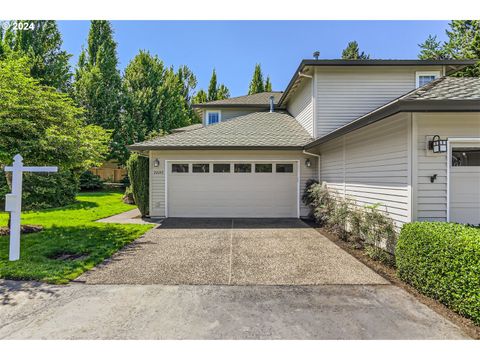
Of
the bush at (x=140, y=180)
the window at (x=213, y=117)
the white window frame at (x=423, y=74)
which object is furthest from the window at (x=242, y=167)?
the white window frame at (x=423, y=74)

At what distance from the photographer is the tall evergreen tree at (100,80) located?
66.4 ft

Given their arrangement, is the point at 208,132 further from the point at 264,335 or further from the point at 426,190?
the point at 264,335

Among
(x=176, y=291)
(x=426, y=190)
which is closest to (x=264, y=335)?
(x=176, y=291)

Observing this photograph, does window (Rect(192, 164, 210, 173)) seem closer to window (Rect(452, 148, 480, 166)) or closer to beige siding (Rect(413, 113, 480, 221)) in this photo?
beige siding (Rect(413, 113, 480, 221))

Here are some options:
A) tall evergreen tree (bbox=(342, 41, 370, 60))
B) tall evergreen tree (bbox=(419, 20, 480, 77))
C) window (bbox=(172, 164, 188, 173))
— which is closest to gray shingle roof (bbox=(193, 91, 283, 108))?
window (bbox=(172, 164, 188, 173))

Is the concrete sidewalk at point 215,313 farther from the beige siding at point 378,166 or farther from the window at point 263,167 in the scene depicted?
the window at point 263,167

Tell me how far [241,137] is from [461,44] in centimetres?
1728

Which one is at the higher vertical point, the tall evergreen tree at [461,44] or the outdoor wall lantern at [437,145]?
the tall evergreen tree at [461,44]

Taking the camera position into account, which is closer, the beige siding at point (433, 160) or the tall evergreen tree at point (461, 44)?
the beige siding at point (433, 160)

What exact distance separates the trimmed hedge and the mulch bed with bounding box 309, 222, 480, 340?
0.22 feet

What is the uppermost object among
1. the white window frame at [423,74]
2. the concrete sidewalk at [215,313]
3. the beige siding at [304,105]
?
the white window frame at [423,74]

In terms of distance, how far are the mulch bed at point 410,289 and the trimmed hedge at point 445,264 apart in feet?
0.22

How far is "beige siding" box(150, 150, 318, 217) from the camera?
919 cm

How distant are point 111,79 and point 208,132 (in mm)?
17161
